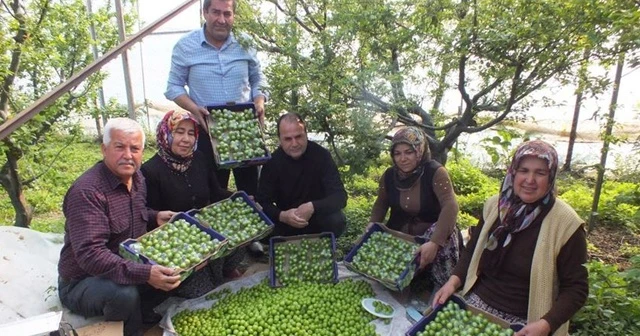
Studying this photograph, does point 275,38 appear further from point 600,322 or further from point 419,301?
point 600,322

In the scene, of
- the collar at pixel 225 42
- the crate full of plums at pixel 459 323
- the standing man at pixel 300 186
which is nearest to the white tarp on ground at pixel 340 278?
the standing man at pixel 300 186

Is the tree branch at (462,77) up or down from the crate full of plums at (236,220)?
up

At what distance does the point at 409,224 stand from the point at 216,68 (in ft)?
7.99

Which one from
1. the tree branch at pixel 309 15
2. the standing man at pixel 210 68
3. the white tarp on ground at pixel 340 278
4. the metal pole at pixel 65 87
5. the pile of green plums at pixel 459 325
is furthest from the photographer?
the tree branch at pixel 309 15

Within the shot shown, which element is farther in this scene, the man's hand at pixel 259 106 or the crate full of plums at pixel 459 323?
the man's hand at pixel 259 106

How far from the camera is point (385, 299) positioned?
378cm

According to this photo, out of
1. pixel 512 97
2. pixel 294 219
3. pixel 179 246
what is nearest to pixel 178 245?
pixel 179 246

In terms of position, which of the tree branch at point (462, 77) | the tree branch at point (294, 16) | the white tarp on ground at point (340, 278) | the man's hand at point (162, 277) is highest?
the tree branch at point (294, 16)

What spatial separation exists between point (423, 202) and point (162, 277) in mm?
2246

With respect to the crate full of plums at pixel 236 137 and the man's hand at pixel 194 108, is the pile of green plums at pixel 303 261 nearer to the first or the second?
the crate full of plums at pixel 236 137

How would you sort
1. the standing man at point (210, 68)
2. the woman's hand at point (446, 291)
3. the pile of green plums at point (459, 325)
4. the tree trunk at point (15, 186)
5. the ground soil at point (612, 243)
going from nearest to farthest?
the pile of green plums at point (459, 325) < the woman's hand at point (446, 291) < the standing man at point (210, 68) < the tree trunk at point (15, 186) < the ground soil at point (612, 243)

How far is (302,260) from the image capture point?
3920 millimetres

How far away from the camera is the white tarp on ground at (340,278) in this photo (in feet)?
11.0

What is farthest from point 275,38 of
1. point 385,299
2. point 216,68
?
point 385,299
